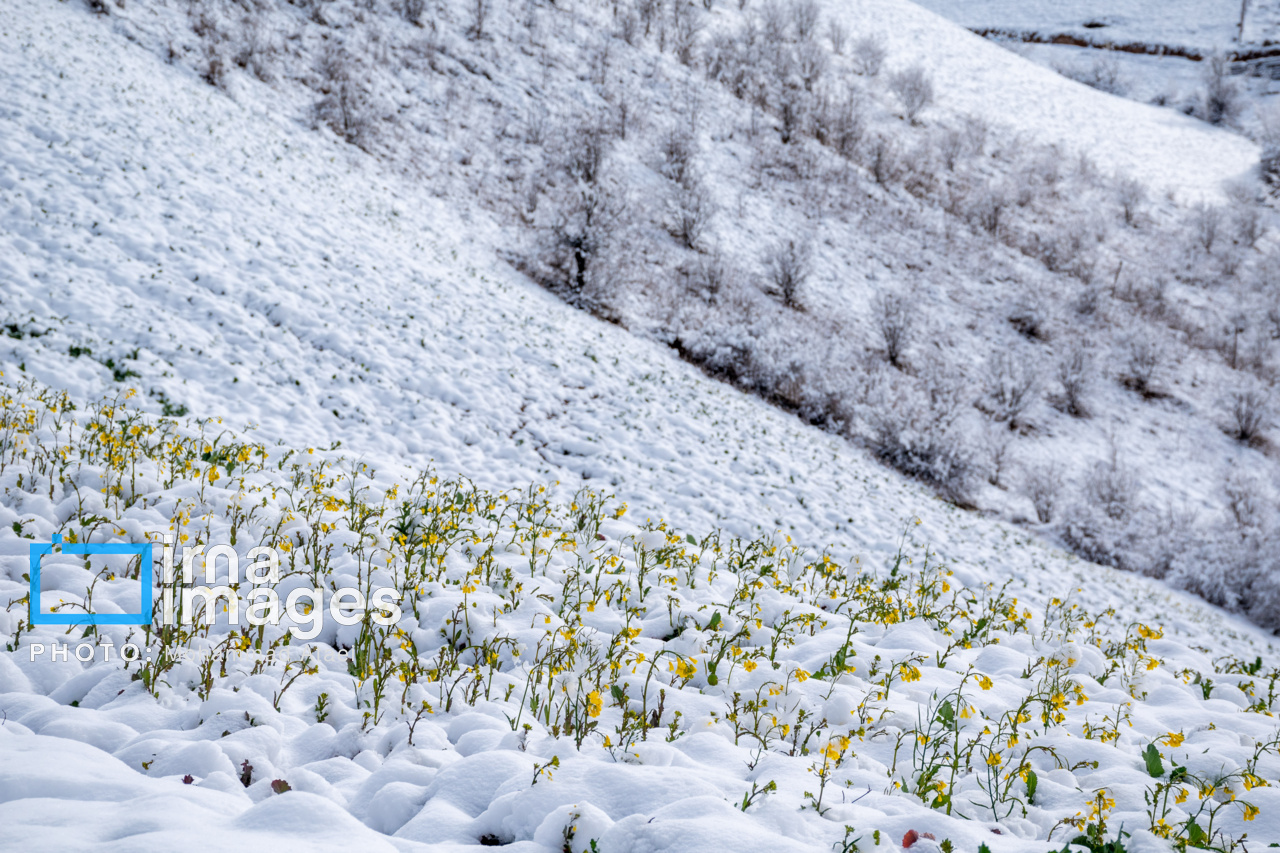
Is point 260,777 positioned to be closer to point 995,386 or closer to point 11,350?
point 11,350

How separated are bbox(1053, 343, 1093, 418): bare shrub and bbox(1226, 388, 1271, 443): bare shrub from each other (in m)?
4.13

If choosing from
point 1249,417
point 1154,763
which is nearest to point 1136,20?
point 1249,417

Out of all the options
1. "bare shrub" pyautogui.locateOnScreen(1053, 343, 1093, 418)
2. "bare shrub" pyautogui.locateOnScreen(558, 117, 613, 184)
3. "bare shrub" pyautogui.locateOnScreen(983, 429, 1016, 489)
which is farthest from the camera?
"bare shrub" pyautogui.locateOnScreen(558, 117, 613, 184)

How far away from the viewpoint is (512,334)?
13.5 meters

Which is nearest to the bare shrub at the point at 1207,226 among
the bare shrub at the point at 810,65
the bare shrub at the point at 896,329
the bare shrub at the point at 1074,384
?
the bare shrub at the point at 1074,384

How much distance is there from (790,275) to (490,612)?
18.3 metres

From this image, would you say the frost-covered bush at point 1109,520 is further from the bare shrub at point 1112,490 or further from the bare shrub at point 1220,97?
the bare shrub at point 1220,97

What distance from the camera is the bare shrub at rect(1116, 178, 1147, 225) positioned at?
30312mm

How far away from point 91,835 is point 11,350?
8611mm

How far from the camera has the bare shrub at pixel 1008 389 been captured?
18328 mm

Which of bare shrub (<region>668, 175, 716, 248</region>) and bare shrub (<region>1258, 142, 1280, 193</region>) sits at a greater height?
bare shrub (<region>1258, 142, 1280, 193</region>)

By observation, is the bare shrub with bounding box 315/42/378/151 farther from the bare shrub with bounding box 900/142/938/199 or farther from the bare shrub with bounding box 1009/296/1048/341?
the bare shrub with bounding box 1009/296/1048/341

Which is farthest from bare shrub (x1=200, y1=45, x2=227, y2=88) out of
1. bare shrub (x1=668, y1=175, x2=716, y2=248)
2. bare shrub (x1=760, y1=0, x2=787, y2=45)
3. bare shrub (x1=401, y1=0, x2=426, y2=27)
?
bare shrub (x1=760, y1=0, x2=787, y2=45)

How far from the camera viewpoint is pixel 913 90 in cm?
3347
